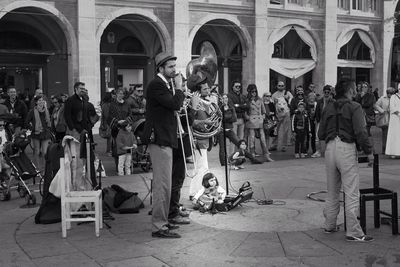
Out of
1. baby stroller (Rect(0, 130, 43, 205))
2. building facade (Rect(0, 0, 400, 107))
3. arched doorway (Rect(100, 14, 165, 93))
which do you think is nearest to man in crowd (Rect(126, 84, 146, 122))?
baby stroller (Rect(0, 130, 43, 205))

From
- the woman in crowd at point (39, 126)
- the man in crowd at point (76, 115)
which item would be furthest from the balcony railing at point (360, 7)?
the man in crowd at point (76, 115)

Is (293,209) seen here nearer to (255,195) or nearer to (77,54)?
(255,195)

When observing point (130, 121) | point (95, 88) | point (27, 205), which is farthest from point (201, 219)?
point (95, 88)

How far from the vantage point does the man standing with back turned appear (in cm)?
632

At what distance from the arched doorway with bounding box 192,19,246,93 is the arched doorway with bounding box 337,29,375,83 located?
5452mm

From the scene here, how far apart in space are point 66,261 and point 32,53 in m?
17.7

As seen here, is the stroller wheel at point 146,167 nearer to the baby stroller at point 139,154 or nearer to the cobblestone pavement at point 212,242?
the baby stroller at point 139,154

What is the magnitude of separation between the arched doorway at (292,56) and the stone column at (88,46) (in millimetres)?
8469

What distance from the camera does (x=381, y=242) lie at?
6297 millimetres

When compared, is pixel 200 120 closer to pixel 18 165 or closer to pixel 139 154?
pixel 18 165

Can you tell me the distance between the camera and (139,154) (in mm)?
12914

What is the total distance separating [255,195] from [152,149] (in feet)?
10.2

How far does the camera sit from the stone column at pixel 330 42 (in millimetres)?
26875

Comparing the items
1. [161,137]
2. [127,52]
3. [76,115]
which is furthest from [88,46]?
[161,137]
